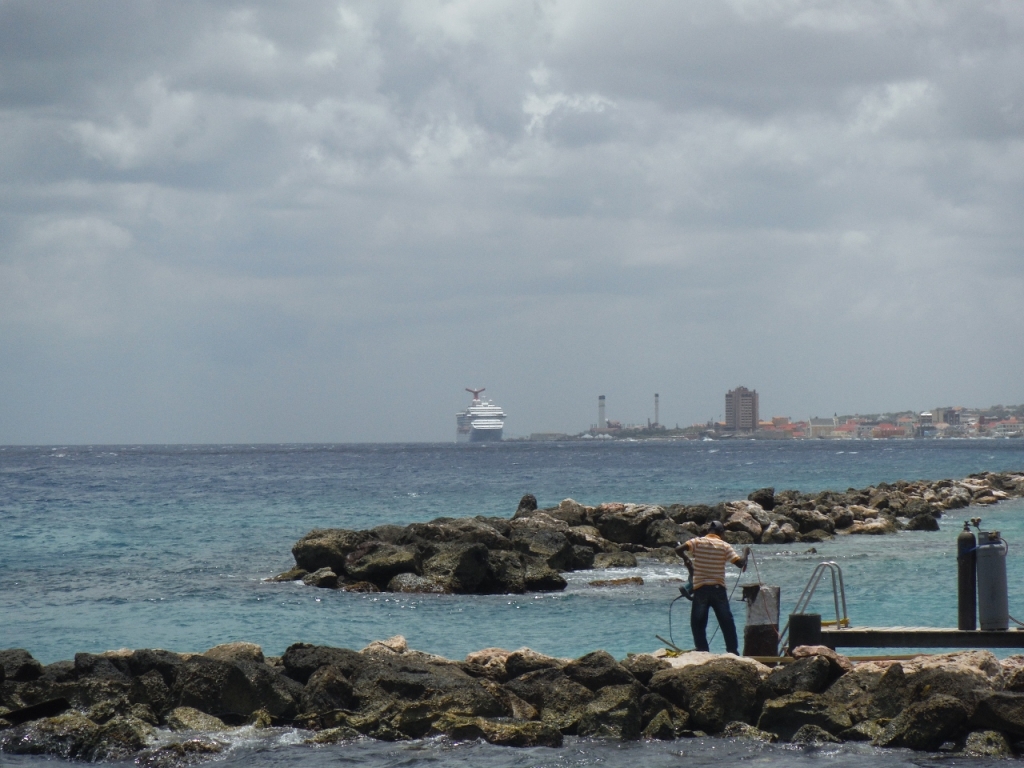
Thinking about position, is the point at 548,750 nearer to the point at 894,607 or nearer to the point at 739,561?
the point at 739,561

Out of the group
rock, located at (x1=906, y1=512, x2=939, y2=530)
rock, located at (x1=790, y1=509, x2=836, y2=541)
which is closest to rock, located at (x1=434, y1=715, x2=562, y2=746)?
rock, located at (x1=790, y1=509, x2=836, y2=541)

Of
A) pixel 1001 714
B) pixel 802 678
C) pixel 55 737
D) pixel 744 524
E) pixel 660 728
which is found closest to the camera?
pixel 1001 714

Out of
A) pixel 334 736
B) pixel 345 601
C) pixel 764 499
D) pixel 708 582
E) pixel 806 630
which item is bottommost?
pixel 345 601

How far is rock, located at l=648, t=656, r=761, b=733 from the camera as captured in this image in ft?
33.0

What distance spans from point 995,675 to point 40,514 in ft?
120

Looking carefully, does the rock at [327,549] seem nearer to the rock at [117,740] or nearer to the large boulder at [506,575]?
the large boulder at [506,575]

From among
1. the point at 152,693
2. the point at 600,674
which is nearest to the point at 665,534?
the point at 600,674

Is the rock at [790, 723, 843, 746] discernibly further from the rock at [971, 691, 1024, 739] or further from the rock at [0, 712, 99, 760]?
the rock at [0, 712, 99, 760]

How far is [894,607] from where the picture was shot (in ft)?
57.9

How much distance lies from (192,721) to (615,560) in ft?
46.3

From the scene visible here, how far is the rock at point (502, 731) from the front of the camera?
9.77 metres

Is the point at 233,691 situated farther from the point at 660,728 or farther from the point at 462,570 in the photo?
the point at 462,570

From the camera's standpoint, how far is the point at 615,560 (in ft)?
77.1

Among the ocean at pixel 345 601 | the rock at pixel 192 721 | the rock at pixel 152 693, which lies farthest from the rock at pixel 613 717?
the rock at pixel 152 693
